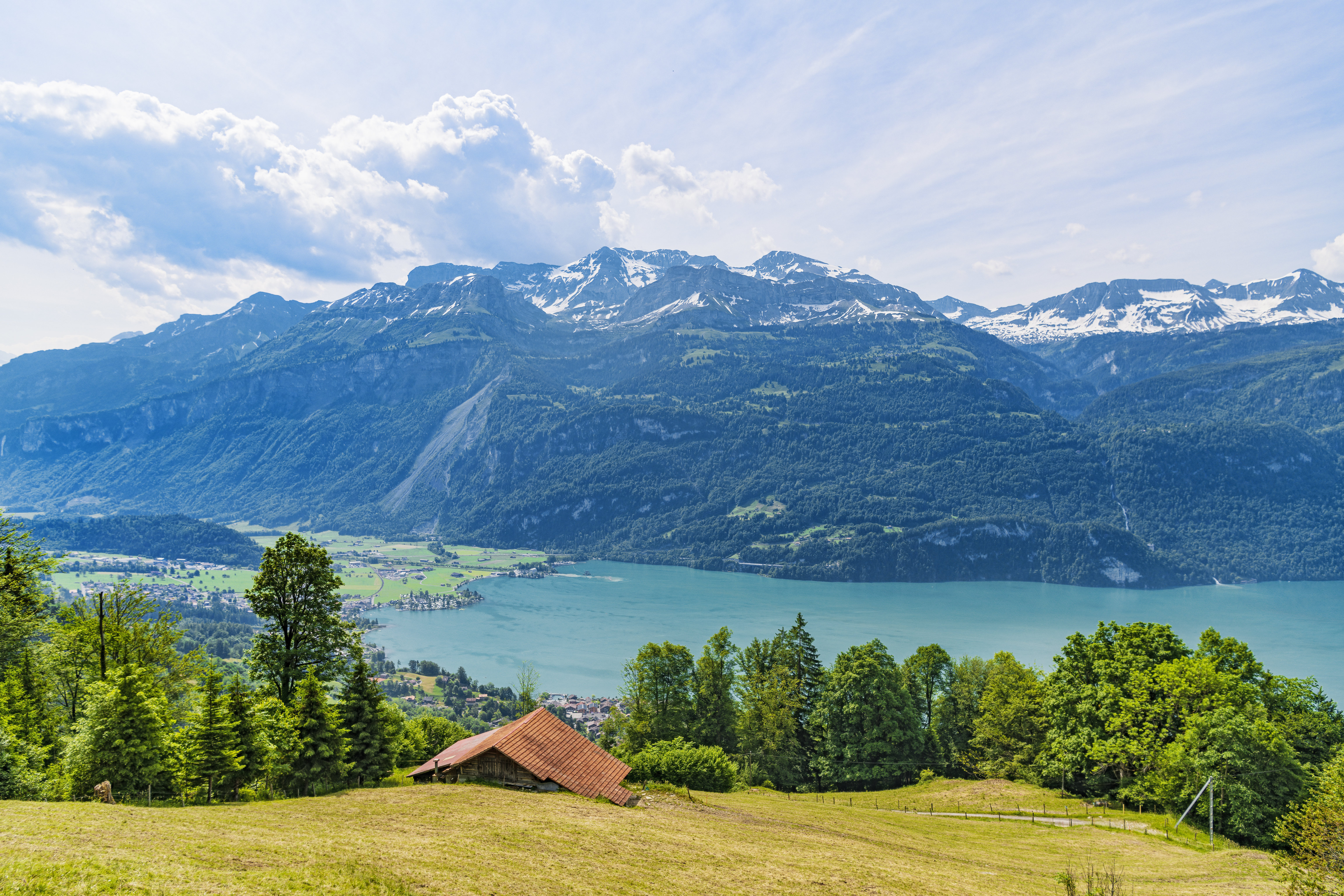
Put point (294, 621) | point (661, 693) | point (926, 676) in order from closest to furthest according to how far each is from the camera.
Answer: point (294, 621), point (661, 693), point (926, 676)

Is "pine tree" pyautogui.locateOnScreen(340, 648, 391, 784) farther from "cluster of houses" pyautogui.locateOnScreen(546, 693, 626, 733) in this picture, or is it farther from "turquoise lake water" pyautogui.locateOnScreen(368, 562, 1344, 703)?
"turquoise lake water" pyautogui.locateOnScreen(368, 562, 1344, 703)

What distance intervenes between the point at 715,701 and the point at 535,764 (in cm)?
2425

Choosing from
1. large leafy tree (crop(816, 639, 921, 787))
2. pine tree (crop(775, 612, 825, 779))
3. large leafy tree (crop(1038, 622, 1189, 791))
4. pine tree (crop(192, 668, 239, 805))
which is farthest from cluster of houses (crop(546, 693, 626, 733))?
pine tree (crop(192, 668, 239, 805))

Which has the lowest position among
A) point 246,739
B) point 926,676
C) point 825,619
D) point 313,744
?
point 825,619

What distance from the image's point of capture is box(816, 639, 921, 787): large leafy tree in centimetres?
4300

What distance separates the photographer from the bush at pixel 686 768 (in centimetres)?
3212

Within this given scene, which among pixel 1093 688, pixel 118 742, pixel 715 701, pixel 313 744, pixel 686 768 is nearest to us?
pixel 118 742

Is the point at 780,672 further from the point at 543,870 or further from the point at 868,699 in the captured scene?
the point at 543,870

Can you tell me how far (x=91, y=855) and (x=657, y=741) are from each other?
34678 mm

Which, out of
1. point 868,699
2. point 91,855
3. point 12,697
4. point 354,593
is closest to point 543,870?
point 91,855

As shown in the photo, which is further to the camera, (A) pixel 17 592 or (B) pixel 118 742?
(A) pixel 17 592

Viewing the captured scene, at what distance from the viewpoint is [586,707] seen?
3105 inches

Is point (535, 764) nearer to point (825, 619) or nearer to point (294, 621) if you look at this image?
point (294, 621)

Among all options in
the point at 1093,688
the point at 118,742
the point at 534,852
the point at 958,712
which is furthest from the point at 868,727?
the point at 118,742
